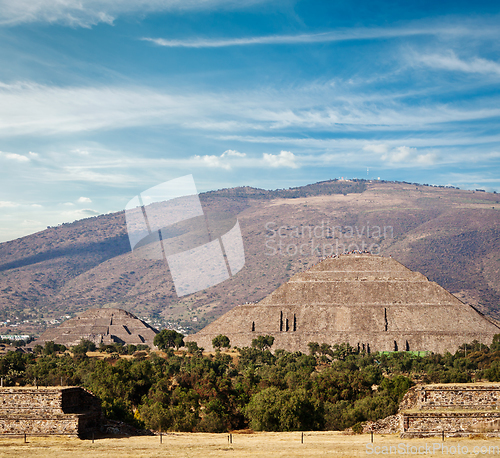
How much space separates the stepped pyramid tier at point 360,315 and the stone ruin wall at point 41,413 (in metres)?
59.7

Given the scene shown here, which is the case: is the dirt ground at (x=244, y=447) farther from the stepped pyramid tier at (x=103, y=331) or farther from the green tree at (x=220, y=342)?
the stepped pyramid tier at (x=103, y=331)

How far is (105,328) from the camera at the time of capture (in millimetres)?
106750

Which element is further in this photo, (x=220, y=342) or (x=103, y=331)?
(x=103, y=331)

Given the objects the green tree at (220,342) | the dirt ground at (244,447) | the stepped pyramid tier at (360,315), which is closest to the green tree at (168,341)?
the stepped pyramid tier at (360,315)

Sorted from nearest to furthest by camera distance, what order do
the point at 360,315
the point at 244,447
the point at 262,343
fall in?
the point at 244,447 < the point at 262,343 < the point at 360,315

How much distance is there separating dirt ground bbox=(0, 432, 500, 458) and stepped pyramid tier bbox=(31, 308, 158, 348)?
3015 inches

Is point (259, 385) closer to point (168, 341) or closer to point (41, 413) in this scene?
point (41, 413)

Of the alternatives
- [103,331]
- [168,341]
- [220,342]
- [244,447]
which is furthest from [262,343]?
[244,447]

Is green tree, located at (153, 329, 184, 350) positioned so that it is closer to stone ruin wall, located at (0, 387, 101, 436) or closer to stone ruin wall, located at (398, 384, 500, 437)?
stone ruin wall, located at (0, 387, 101, 436)

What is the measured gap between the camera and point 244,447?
22.1m

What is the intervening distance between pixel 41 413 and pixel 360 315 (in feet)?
218

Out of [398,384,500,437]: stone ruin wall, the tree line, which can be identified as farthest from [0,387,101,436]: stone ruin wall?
[398,384,500,437]: stone ruin wall

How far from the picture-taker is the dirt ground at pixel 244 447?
20.0m

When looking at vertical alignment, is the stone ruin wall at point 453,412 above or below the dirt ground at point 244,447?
above
